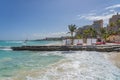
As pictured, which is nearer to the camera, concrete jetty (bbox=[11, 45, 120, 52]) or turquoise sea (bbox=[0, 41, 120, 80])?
turquoise sea (bbox=[0, 41, 120, 80])

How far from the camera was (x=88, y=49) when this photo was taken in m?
41.0

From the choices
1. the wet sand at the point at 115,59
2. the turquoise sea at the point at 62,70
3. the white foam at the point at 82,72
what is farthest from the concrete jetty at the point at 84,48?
the white foam at the point at 82,72

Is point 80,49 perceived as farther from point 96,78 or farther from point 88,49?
point 96,78

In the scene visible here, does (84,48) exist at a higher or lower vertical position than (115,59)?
higher

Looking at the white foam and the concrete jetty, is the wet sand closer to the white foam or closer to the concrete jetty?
the white foam

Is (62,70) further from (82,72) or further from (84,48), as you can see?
(84,48)

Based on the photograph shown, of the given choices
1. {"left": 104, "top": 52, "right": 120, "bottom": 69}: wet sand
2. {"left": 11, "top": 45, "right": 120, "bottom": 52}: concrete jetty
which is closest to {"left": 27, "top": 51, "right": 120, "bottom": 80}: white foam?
{"left": 104, "top": 52, "right": 120, "bottom": 69}: wet sand

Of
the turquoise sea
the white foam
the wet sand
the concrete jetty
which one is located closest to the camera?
the white foam

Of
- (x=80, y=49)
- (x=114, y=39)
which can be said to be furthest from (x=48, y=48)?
(x=114, y=39)

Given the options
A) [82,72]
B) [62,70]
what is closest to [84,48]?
[62,70]

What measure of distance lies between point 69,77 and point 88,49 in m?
28.2

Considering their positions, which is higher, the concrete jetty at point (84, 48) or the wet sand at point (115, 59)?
the concrete jetty at point (84, 48)

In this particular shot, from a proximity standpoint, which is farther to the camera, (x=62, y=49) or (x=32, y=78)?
(x=62, y=49)

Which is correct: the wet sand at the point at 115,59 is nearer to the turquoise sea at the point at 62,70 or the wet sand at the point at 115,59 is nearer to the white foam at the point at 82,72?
the turquoise sea at the point at 62,70
